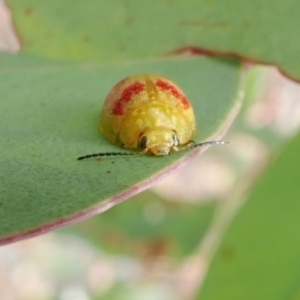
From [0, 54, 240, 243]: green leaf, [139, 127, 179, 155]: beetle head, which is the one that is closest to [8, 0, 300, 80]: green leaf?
[0, 54, 240, 243]: green leaf

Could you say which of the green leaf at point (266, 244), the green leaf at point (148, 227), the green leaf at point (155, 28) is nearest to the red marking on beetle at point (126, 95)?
the green leaf at point (155, 28)

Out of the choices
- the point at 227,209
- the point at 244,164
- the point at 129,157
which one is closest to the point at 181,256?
the point at 227,209

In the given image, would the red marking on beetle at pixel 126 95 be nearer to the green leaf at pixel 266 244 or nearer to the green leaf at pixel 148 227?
the green leaf at pixel 266 244

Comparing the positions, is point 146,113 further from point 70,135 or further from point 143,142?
point 70,135

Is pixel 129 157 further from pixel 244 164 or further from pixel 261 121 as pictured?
pixel 261 121

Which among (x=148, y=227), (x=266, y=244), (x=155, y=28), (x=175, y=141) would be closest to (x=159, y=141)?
(x=175, y=141)

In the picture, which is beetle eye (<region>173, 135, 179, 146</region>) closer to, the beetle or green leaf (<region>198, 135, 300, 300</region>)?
the beetle
